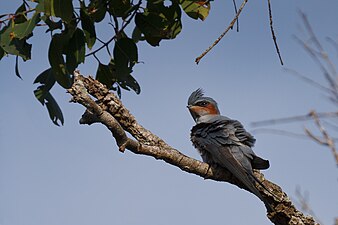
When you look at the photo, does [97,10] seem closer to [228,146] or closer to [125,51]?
[125,51]

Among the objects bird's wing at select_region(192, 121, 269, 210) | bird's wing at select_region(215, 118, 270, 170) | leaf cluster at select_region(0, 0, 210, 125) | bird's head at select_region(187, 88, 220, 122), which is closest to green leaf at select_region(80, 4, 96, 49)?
leaf cluster at select_region(0, 0, 210, 125)

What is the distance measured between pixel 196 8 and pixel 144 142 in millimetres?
806

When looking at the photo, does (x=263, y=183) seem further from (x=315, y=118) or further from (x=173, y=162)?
(x=315, y=118)

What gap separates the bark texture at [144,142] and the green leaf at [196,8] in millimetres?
598

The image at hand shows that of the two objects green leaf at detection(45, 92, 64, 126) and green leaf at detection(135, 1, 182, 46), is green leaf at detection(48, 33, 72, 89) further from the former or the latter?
green leaf at detection(135, 1, 182, 46)

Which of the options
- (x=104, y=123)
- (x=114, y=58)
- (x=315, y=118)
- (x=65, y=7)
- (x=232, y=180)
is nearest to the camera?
(x=65, y=7)

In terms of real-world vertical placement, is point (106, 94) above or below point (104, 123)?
above

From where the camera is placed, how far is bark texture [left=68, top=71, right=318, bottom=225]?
2.83 m

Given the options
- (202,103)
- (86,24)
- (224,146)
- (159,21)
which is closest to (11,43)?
(86,24)

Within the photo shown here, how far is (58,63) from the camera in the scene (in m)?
2.48

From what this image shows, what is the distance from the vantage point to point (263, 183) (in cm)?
327

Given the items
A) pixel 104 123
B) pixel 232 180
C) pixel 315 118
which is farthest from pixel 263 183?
pixel 104 123

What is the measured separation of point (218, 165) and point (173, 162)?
0.75m

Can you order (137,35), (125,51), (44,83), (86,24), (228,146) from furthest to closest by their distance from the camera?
1. (228,146)
2. (137,35)
3. (125,51)
4. (44,83)
5. (86,24)
